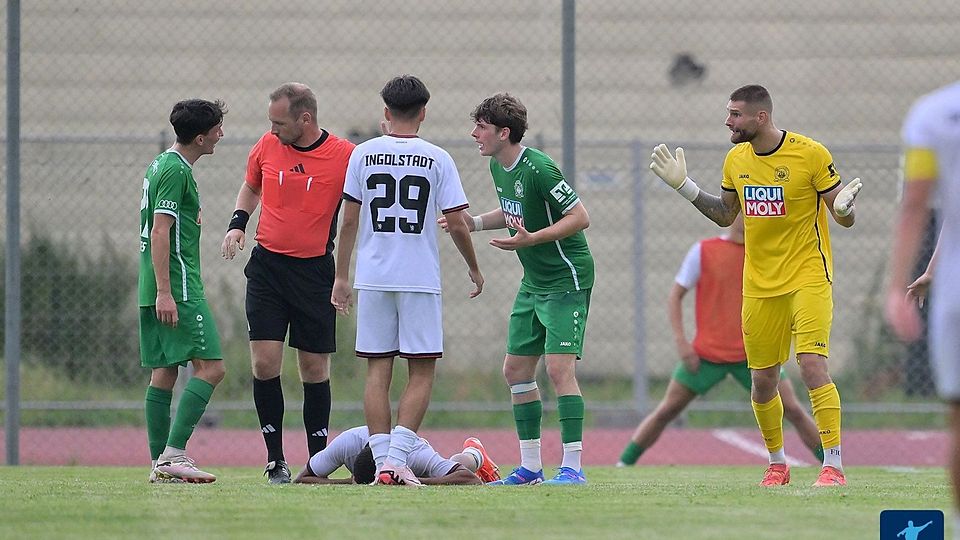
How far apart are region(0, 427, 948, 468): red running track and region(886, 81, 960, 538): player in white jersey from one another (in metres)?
6.53

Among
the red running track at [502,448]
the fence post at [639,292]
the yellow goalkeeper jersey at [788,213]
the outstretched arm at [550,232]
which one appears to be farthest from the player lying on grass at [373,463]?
the fence post at [639,292]

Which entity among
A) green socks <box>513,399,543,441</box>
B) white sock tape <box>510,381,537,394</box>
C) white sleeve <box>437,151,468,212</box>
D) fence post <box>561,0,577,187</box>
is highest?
fence post <box>561,0,577,187</box>

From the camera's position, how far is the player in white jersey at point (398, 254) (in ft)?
21.0

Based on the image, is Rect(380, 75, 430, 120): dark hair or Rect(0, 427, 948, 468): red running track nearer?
Rect(380, 75, 430, 120): dark hair

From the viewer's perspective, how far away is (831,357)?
13078mm

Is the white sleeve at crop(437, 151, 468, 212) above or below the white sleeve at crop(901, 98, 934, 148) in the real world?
above

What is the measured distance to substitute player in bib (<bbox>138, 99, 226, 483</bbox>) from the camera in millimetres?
6859

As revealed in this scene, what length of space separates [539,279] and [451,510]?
6.98ft

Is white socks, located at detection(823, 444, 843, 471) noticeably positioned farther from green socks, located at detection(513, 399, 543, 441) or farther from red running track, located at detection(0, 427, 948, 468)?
red running track, located at detection(0, 427, 948, 468)

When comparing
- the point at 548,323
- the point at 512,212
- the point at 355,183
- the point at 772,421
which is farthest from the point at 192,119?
the point at 772,421

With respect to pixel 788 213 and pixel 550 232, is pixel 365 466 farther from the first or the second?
pixel 788 213

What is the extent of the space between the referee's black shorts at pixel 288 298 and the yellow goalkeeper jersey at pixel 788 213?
2.16 m

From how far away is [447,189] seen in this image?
648cm

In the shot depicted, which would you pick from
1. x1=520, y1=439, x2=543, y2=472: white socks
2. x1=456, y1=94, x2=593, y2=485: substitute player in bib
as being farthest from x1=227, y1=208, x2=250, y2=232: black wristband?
x1=520, y1=439, x2=543, y2=472: white socks
